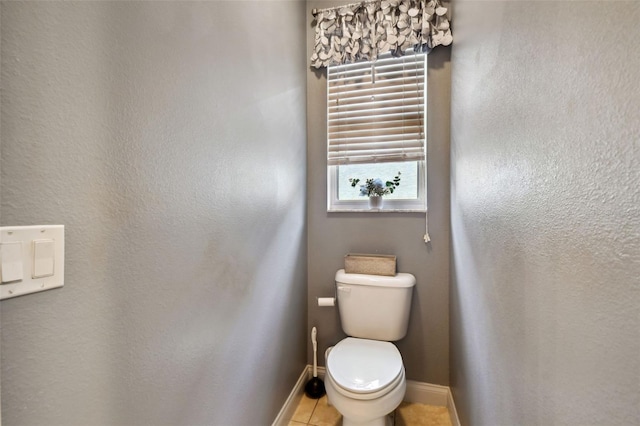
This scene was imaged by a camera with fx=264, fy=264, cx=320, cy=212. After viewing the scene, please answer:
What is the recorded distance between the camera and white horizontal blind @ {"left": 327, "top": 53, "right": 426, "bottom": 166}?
5.45 ft

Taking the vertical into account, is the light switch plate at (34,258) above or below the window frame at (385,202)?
below

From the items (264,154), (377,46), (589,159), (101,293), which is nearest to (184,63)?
(264,154)

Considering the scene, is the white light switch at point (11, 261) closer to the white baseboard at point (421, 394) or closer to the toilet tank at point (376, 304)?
the toilet tank at point (376, 304)

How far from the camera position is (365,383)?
1112mm

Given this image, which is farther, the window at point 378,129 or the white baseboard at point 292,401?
the window at point 378,129

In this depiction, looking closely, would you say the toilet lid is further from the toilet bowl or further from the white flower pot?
the white flower pot

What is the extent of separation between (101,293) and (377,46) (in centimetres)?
182

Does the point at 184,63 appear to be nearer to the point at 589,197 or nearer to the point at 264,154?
the point at 264,154

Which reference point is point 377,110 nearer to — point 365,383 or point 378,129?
point 378,129

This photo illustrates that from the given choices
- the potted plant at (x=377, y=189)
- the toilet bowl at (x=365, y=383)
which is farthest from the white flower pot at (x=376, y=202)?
the toilet bowl at (x=365, y=383)

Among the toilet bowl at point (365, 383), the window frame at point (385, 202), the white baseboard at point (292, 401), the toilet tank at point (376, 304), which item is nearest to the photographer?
the toilet bowl at point (365, 383)

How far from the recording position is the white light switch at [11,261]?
1.37 feet

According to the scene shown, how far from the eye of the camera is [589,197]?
0.47 meters

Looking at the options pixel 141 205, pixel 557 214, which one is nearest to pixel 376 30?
pixel 557 214
